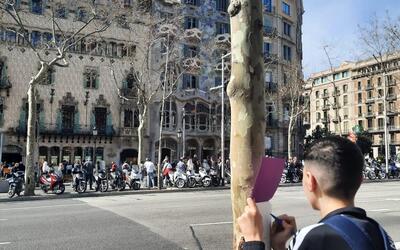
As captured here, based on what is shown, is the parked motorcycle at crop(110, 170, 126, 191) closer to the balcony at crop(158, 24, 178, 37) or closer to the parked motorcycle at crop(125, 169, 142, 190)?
the parked motorcycle at crop(125, 169, 142, 190)

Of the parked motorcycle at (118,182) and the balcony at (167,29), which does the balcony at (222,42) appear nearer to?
the balcony at (167,29)

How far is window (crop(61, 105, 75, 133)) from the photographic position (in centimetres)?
3612

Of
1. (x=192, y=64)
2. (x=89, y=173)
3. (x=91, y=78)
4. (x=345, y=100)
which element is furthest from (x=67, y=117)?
(x=345, y=100)

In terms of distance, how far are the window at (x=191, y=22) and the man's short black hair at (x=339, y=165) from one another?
4131cm

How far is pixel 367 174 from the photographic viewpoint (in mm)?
30922

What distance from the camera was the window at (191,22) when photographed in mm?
42344

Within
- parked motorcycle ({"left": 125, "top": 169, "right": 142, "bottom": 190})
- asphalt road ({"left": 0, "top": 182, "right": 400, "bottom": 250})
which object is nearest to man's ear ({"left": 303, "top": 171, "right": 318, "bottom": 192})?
asphalt road ({"left": 0, "top": 182, "right": 400, "bottom": 250})

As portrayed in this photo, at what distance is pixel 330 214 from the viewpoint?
74.6 inches

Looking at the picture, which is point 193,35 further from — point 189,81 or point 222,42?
point 189,81

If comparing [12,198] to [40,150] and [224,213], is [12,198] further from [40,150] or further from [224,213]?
[40,150]

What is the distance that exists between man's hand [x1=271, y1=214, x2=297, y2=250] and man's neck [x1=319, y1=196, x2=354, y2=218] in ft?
0.64

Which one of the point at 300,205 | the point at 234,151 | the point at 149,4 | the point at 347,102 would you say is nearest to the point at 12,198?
the point at 300,205

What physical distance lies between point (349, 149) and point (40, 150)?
35.9 m

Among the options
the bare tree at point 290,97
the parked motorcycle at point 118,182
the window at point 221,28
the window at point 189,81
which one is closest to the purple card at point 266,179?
the parked motorcycle at point 118,182
